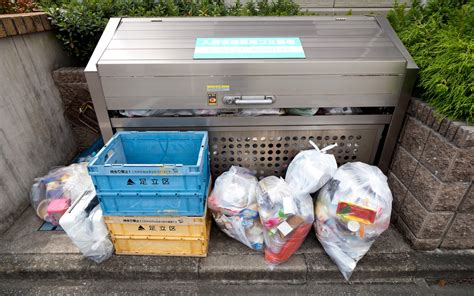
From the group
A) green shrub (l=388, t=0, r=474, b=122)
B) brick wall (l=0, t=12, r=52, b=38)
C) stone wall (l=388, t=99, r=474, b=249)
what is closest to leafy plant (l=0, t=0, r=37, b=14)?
brick wall (l=0, t=12, r=52, b=38)

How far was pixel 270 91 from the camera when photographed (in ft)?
6.28

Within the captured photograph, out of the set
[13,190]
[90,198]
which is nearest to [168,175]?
[90,198]

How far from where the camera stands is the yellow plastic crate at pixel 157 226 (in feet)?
5.90

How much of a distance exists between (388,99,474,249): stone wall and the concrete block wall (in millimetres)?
3061

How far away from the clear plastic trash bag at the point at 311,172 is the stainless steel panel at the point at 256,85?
46 cm

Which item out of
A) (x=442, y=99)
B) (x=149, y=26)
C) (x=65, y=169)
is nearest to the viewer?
(x=442, y=99)

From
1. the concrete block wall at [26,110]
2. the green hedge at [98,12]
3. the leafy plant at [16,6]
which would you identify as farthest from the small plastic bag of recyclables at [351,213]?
the leafy plant at [16,6]

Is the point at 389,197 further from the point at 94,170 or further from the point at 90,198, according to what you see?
the point at 90,198

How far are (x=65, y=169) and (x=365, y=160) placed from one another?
2650 millimetres

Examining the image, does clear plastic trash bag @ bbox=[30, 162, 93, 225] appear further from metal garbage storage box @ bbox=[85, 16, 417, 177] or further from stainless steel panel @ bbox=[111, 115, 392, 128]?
stainless steel panel @ bbox=[111, 115, 392, 128]

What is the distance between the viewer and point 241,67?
1839mm

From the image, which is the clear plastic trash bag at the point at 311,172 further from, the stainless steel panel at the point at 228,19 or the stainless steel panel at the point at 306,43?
the stainless steel panel at the point at 228,19

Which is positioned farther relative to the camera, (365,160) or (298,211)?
(365,160)

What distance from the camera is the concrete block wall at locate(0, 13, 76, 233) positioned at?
216 cm
